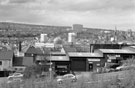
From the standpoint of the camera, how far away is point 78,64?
4359 centimetres

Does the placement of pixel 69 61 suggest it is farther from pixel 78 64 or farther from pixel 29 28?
pixel 29 28

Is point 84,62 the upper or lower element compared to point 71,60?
lower

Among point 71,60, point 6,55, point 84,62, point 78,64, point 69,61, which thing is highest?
point 6,55

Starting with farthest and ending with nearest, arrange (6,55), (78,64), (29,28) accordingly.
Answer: (29,28) → (78,64) → (6,55)

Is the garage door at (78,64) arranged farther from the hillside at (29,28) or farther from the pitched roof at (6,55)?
the hillside at (29,28)

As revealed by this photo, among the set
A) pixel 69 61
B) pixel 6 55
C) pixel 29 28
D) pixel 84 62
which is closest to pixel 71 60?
pixel 69 61

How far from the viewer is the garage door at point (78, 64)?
43125 millimetres

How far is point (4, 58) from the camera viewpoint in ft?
138

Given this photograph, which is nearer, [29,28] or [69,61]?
[69,61]

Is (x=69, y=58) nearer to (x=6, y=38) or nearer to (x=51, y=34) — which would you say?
(x=6, y=38)

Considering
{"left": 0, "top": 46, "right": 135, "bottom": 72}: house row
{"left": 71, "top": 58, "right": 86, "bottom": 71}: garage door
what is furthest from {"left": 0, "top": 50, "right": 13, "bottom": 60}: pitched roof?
{"left": 71, "top": 58, "right": 86, "bottom": 71}: garage door

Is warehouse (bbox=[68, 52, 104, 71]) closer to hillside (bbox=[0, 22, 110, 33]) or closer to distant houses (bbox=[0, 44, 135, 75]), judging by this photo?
distant houses (bbox=[0, 44, 135, 75])

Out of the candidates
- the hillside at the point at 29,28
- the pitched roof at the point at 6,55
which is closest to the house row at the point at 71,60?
the pitched roof at the point at 6,55

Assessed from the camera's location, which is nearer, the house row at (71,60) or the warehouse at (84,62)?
the house row at (71,60)
